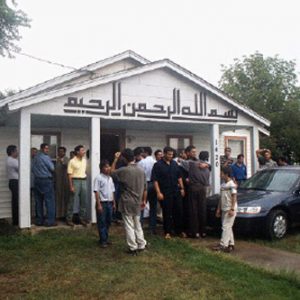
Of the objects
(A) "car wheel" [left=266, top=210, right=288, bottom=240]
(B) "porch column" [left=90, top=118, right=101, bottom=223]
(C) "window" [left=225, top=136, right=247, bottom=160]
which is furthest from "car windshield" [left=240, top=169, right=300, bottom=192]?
(C) "window" [left=225, top=136, right=247, bottom=160]

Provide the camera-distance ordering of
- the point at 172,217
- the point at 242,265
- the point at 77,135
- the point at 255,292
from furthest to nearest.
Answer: the point at 77,135
the point at 172,217
the point at 242,265
the point at 255,292

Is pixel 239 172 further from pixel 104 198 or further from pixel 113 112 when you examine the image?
pixel 104 198

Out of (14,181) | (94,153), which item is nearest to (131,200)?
(94,153)

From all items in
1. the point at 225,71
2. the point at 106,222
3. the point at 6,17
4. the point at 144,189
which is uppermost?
the point at 225,71

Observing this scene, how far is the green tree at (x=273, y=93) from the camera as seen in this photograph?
25078 millimetres

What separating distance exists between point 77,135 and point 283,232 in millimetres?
6196

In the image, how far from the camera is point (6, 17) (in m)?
7.44

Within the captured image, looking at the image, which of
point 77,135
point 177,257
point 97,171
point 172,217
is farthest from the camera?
point 77,135

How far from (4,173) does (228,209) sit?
6.06m

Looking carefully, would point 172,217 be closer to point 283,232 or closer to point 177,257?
point 177,257

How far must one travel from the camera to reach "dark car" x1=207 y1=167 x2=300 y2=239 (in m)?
8.44

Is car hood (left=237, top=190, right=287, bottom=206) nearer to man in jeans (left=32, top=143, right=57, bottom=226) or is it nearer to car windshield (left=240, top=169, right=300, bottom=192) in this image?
car windshield (left=240, top=169, right=300, bottom=192)

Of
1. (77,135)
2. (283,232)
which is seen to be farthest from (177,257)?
(77,135)

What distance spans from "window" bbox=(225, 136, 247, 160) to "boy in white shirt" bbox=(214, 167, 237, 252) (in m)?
8.81
